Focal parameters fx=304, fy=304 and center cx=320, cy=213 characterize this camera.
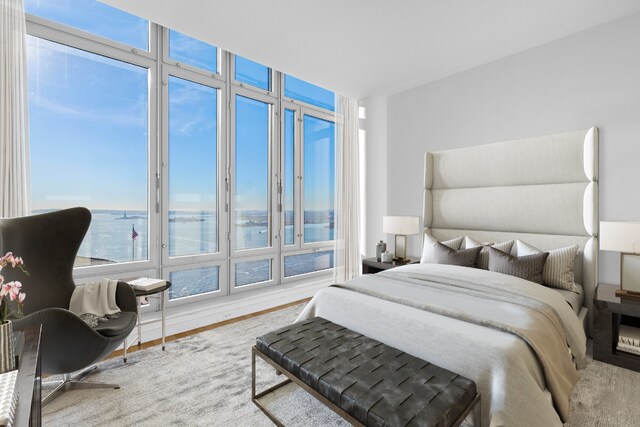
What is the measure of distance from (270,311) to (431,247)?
212 centimetres

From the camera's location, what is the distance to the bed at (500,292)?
1521mm

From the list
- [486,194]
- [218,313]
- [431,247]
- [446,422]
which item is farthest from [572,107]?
[218,313]

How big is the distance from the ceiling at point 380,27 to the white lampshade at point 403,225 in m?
1.87

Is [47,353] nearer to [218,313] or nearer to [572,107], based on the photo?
[218,313]

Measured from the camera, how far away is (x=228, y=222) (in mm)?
3906

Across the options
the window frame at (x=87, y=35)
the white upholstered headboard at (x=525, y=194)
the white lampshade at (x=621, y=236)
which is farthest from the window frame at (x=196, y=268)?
the white lampshade at (x=621, y=236)

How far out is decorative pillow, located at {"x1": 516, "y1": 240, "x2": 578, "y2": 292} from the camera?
263 cm

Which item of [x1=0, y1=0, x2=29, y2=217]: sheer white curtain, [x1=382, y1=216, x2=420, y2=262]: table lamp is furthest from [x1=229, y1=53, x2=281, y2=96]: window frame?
[x1=382, y1=216, x2=420, y2=262]: table lamp

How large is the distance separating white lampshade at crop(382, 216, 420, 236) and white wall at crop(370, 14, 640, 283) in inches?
14.8

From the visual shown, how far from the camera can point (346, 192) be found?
16.3 feet

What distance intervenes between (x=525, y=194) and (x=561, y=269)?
0.87 meters

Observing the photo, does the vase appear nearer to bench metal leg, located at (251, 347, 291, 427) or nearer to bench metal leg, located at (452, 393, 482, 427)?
bench metal leg, located at (251, 347, 291, 427)

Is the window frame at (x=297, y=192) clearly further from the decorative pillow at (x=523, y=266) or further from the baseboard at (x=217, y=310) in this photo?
the decorative pillow at (x=523, y=266)

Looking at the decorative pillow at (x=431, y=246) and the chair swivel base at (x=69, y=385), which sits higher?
the decorative pillow at (x=431, y=246)
